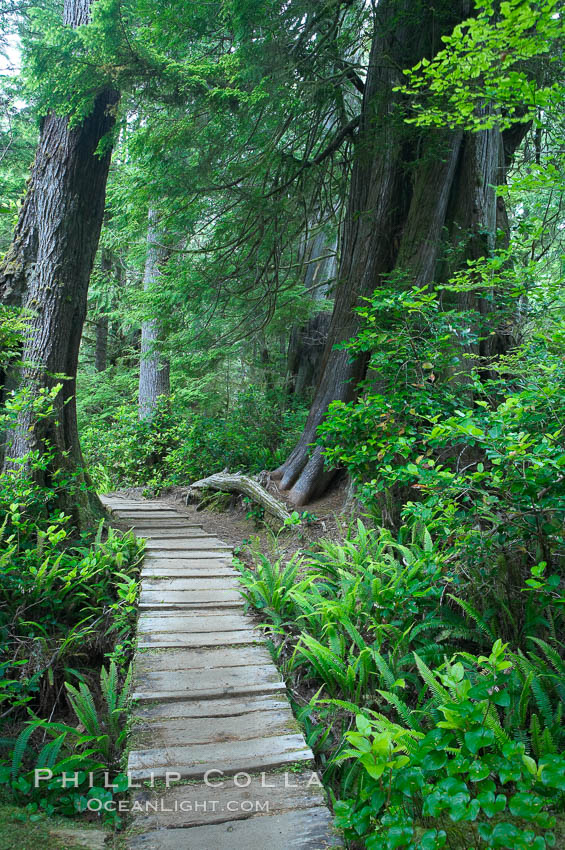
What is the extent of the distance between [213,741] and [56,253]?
179 inches

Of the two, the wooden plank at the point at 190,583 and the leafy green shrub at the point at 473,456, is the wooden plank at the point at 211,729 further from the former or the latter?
the wooden plank at the point at 190,583

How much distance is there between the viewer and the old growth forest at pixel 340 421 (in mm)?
2473

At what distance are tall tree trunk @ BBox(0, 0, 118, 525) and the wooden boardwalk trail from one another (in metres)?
1.96

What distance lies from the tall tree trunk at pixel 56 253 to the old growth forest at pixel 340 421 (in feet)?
0.09

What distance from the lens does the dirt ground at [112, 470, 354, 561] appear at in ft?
17.9

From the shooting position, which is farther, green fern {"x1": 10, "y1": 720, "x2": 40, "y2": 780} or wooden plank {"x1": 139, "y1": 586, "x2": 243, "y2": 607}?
wooden plank {"x1": 139, "y1": 586, "x2": 243, "y2": 607}

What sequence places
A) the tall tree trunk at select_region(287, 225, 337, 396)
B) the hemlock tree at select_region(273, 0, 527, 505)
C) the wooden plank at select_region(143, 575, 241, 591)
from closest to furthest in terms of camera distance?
the wooden plank at select_region(143, 575, 241, 591) < the hemlock tree at select_region(273, 0, 527, 505) < the tall tree trunk at select_region(287, 225, 337, 396)

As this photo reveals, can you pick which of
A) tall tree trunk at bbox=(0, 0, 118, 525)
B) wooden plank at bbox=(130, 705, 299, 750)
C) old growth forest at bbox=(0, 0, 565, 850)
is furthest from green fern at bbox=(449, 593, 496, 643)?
tall tree trunk at bbox=(0, 0, 118, 525)

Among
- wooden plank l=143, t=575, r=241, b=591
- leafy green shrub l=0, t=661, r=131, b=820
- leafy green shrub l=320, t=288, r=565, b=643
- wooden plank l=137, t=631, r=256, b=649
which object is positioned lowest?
leafy green shrub l=0, t=661, r=131, b=820

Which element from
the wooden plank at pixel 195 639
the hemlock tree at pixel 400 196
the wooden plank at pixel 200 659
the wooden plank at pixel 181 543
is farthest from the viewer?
the hemlock tree at pixel 400 196

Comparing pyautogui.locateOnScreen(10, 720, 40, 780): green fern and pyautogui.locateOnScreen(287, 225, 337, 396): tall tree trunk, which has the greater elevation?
pyautogui.locateOnScreen(287, 225, 337, 396): tall tree trunk

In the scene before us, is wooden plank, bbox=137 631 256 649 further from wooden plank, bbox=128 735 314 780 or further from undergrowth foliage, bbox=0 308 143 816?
wooden plank, bbox=128 735 314 780

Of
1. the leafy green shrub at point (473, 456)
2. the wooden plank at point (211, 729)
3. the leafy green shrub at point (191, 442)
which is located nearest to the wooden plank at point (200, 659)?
the wooden plank at point (211, 729)

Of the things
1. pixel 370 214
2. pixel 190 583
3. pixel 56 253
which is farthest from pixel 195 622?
pixel 370 214
